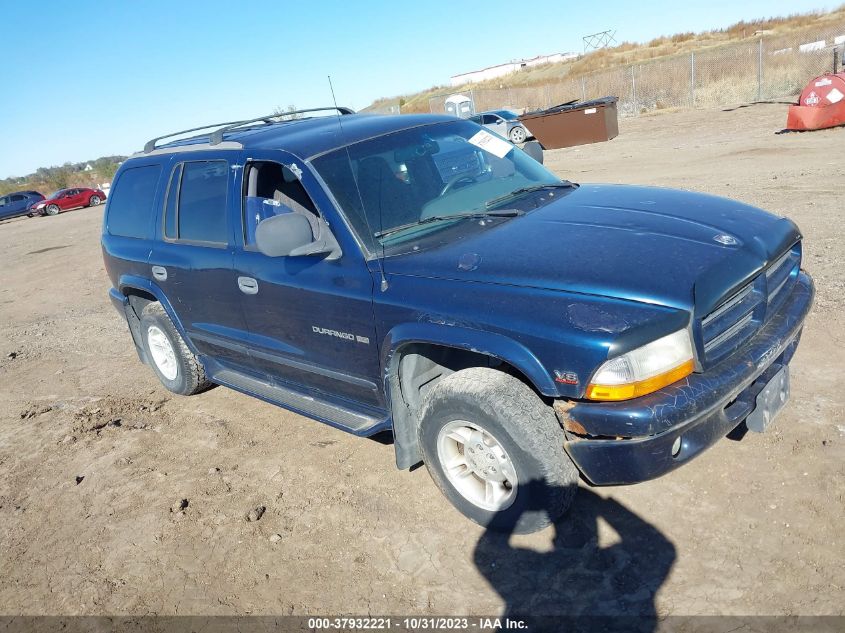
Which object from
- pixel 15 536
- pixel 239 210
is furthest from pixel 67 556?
pixel 239 210

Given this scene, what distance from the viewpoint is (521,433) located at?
114 inches

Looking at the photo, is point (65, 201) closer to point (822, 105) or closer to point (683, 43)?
point (822, 105)

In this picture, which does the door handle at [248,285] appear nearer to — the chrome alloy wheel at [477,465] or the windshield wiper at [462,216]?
the windshield wiper at [462,216]

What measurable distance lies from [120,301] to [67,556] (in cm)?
266

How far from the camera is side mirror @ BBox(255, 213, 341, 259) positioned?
3.39 metres

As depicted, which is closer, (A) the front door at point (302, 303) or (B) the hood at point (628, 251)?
(B) the hood at point (628, 251)

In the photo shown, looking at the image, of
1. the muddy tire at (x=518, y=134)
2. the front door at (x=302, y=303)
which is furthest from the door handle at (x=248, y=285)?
the muddy tire at (x=518, y=134)

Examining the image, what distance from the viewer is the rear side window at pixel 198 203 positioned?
4270 millimetres

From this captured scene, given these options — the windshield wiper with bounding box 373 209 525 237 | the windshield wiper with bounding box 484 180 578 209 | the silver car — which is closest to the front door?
the windshield wiper with bounding box 373 209 525 237

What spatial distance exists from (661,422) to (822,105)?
15.7m

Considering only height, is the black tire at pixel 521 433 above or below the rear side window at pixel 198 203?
below

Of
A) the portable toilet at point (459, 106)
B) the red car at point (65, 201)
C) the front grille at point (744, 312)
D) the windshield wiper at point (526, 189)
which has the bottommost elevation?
the red car at point (65, 201)

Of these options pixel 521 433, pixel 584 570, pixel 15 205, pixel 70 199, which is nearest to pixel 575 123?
pixel 521 433

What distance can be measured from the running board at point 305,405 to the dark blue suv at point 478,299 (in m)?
0.02
